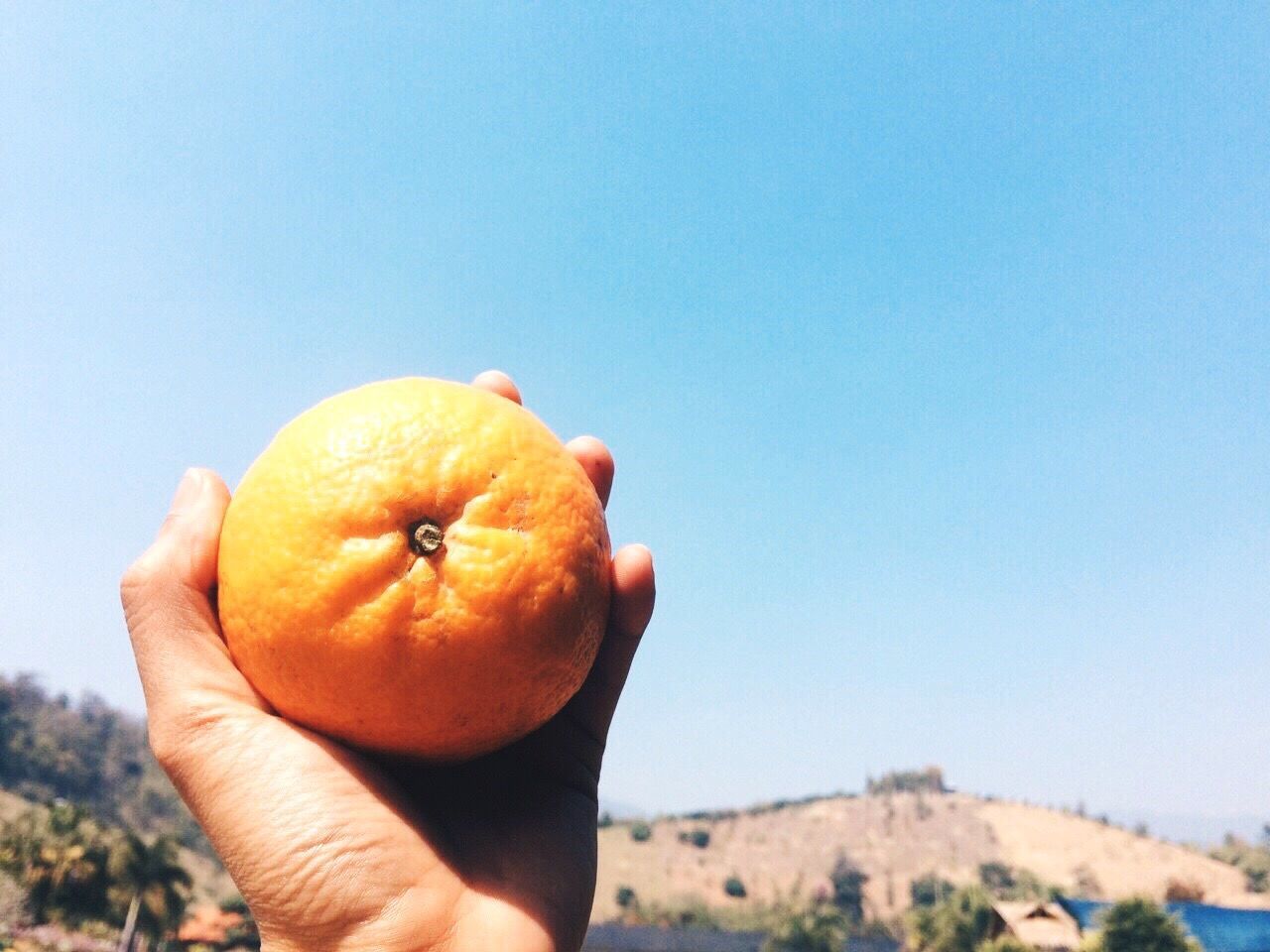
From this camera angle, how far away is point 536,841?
10.2ft

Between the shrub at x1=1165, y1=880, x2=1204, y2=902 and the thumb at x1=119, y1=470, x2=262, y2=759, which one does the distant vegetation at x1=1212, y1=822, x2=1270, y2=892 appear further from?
the thumb at x1=119, y1=470, x2=262, y2=759

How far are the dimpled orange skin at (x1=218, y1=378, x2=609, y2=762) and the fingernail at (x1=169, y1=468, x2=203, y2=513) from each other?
31 cm

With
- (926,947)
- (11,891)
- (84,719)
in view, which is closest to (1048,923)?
(926,947)

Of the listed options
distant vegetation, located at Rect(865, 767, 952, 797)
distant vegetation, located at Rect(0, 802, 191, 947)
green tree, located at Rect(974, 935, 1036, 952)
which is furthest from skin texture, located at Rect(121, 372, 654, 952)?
distant vegetation, located at Rect(865, 767, 952, 797)

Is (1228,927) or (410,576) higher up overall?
(410,576)

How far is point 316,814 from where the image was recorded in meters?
2.54

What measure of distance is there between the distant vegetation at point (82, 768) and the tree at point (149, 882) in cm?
2684

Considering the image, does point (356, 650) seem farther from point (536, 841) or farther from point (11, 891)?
point (11, 891)

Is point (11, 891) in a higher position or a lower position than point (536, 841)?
lower

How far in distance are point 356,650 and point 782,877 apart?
248ft

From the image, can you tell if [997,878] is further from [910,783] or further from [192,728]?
[192,728]

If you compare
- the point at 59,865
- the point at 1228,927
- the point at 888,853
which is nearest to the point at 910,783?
the point at 888,853

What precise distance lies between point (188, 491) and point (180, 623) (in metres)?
0.50

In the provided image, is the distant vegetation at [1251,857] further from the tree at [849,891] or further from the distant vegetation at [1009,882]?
the tree at [849,891]
